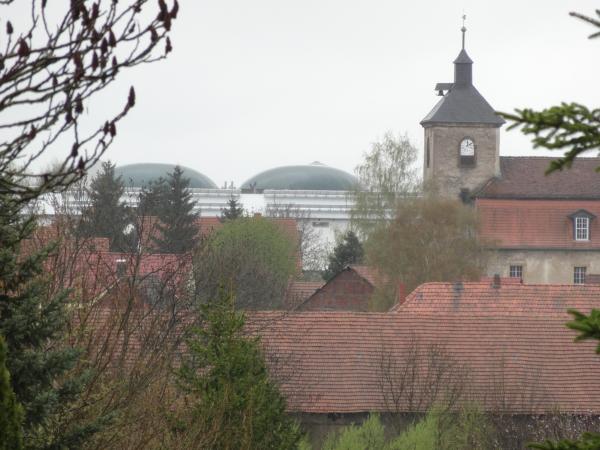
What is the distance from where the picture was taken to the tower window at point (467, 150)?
2803 inches

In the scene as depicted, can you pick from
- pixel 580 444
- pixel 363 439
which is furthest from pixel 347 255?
pixel 580 444

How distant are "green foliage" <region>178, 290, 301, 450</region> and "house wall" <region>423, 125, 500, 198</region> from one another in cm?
5450

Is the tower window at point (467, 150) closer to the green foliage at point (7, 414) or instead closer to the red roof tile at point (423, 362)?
the red roof tile at point (423, 362)

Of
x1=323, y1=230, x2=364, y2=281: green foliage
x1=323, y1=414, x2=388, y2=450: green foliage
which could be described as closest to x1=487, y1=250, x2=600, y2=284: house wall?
x1=323, y1=230, x2=364, y2=281: green foliage

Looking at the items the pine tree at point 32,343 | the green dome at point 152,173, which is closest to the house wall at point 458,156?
the pine tree at point 32,343

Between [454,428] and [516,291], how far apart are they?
1508cm

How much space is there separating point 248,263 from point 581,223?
31308 mm

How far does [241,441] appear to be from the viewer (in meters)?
15.2

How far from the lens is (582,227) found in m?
69.5

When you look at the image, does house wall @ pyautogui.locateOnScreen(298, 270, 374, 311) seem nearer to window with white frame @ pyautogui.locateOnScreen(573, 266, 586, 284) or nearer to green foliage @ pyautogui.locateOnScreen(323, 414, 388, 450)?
window with white frame @ pyautogui.locateOnScreen(573, 266, 586, 284)

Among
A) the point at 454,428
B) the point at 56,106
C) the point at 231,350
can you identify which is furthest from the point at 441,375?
the point at 56,106

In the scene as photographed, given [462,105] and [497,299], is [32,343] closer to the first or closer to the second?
[497,299]

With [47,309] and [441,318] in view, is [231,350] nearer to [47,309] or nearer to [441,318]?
[47,309]

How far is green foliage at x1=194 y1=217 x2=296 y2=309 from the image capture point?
29.1 metres
